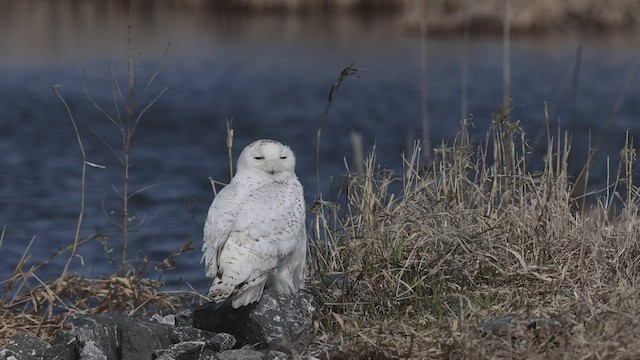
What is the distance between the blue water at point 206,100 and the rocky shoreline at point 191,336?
3.94m

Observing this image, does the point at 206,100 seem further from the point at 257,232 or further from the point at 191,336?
the point at 191,336

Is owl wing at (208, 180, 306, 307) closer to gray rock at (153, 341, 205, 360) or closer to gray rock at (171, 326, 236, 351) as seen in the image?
gray rock at (171, 326, 236, 351)

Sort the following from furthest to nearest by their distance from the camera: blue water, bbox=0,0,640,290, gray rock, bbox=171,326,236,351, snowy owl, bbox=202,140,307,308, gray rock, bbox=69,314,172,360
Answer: blue water, bbox=0,0,640,290 < snowy owl, bbox=202,140,307,308 < gray rock, bbox=171,326,236,351 < gray rock, bbox=69,314,172,360

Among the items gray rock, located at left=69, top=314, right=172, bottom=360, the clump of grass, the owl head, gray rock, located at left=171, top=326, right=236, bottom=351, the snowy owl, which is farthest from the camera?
the owl head

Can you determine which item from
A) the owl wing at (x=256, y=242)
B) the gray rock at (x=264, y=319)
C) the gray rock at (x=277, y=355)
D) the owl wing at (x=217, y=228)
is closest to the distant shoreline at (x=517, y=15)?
the owl wing at (x=256, y=242)

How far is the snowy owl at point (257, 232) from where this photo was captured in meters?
5.05

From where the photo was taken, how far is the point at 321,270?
225 inches

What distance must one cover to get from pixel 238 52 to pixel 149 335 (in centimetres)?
1842

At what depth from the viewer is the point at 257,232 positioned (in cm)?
523

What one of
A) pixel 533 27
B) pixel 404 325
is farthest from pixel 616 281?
pixel 533 27

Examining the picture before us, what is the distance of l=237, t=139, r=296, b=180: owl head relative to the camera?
5.69 m

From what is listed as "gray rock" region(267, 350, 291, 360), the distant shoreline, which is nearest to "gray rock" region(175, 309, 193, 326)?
"gray rock" region(267, 350, 291, 360)

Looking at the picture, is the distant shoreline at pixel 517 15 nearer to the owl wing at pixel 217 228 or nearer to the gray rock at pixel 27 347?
the owl wing at pixel 217 228

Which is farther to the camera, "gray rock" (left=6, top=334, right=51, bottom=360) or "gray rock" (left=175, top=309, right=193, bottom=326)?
"gray rock" (left=175, top=309, right=193, bottom=326)
